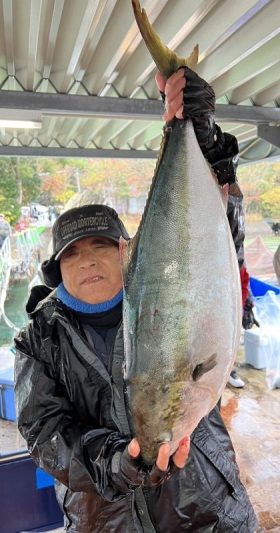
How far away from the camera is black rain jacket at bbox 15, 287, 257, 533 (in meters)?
1.47

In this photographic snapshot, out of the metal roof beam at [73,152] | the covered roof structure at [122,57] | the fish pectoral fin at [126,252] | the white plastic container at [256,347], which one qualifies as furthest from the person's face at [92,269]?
the white plastic container at [256,347]

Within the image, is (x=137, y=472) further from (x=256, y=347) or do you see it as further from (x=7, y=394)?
(x=256, y=347)

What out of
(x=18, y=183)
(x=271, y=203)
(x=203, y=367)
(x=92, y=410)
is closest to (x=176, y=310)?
(x=203, y=367)

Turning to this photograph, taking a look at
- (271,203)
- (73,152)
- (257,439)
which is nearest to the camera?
(257,439)

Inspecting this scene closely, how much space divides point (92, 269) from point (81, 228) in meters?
0.15

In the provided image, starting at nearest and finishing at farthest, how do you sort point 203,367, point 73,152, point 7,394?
point 203,367 → point 7,394 → point 73,152

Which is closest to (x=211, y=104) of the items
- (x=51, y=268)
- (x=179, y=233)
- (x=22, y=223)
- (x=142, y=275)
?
(x=179, y=233)

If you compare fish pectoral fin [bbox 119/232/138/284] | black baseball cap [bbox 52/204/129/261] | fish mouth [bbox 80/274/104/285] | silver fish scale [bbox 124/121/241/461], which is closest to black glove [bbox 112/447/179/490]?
silver fish scale [bbox 124/121/241/461]

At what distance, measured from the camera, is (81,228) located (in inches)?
61.4

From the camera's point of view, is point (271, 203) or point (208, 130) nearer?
point (208, 130)

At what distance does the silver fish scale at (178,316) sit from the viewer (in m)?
1.03

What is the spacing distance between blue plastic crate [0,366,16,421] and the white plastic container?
311cm

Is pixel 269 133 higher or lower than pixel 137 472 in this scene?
higher

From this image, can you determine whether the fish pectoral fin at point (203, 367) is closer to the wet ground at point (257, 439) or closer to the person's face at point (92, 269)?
the person's face at point (92, 269)
